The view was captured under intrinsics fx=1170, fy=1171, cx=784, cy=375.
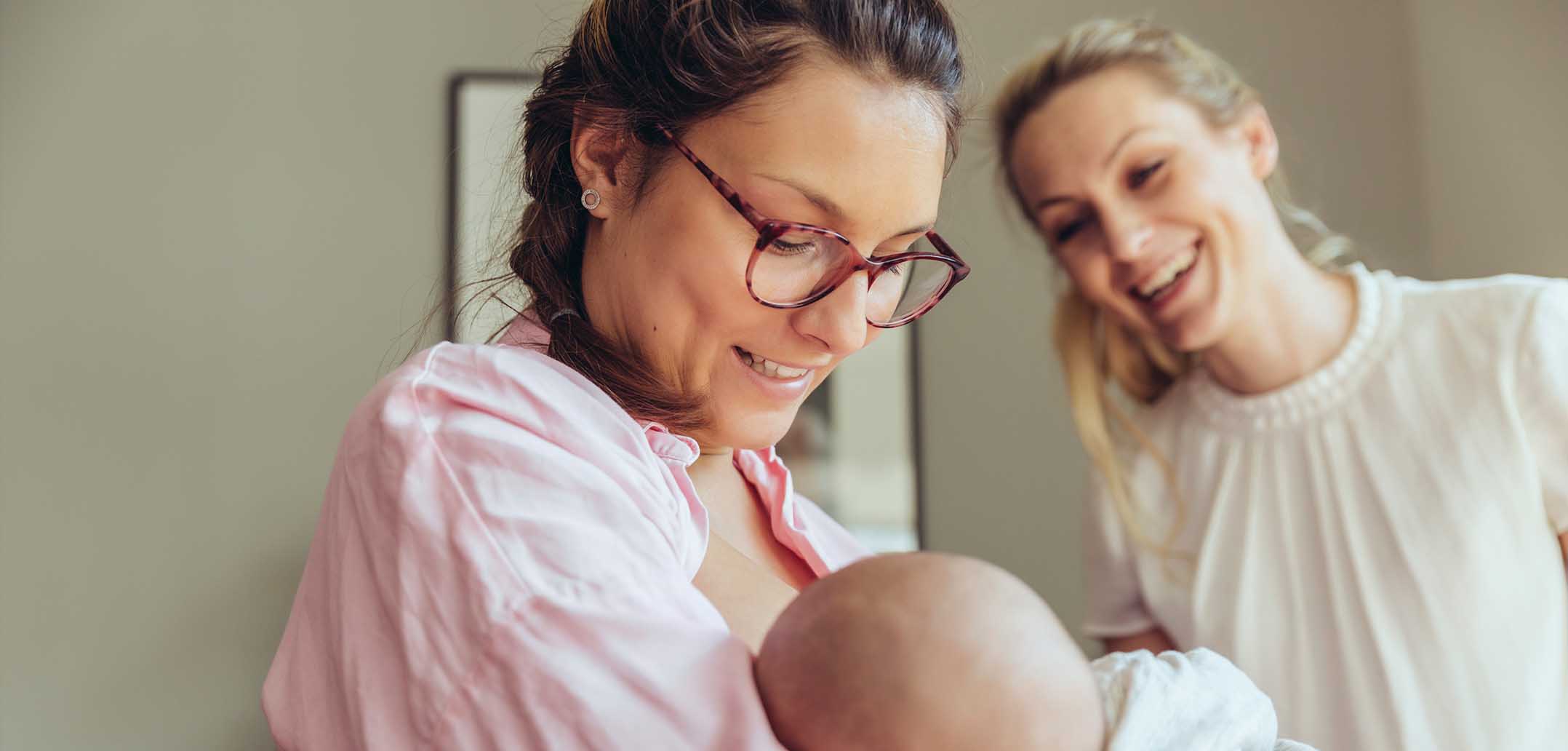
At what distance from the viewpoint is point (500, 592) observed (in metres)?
0.65

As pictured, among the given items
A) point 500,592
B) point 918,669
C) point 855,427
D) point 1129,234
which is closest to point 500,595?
point 500,592

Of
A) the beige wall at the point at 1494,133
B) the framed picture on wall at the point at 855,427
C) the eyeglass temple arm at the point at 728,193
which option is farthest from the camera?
the framed picture on wall at the point at 855,427

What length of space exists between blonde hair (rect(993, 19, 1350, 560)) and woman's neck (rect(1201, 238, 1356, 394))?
15 cm

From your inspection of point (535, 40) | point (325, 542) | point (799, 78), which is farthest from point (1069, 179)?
point (535, 40)

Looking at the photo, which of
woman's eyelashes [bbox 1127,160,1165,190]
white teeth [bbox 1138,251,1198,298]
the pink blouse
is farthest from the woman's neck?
the pink blouse

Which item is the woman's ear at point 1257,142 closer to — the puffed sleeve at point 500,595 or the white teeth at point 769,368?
the white teeth at point 769,368

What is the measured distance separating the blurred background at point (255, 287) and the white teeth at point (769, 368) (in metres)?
1.92

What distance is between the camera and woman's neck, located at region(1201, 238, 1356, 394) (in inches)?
72.5

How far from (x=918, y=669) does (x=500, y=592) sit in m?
0.29

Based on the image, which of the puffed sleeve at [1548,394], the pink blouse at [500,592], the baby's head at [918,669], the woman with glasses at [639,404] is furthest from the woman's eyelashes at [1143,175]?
the pink blouse at [500,592]

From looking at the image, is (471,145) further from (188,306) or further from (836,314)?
(836,314)

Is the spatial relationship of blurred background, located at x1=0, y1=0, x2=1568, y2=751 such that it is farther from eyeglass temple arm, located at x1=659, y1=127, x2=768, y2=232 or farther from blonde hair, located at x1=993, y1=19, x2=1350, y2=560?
eyeglass temple arm, located at x1=659, y1=127, x2=768, y2=232

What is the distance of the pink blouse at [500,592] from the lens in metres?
0.64

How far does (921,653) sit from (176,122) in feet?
9.28
